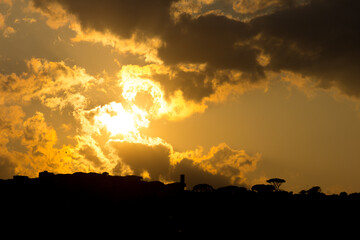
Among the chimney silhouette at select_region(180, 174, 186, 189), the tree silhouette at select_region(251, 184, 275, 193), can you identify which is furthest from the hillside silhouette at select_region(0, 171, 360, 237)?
the tree silhouette at select_region(251, 184, 275, 193)

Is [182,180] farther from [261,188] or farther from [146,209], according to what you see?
[261,188]

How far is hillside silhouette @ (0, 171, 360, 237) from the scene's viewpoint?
104 feet

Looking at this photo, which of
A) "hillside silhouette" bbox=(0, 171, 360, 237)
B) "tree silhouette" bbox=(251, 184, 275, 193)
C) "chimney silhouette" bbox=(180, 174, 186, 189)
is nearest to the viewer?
"hillside silhouette" bbox=(0, 171, 360, 237)

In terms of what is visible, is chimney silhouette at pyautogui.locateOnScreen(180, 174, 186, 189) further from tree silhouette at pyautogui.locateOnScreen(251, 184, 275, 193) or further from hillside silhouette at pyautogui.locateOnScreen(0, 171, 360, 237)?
tree silhouette at pyautogui.locateOnScreen(251, 184, 275, 193)

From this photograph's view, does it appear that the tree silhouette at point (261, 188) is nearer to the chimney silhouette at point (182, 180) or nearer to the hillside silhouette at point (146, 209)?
the hillside silhouette at point (146, 209)

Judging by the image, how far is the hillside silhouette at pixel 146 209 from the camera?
3162 centimetres

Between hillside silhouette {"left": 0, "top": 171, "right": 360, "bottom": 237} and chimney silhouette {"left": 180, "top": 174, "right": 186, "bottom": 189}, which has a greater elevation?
chimney silhouette {"left": 180, "top": 174, "right": 186, "bottom": 189}

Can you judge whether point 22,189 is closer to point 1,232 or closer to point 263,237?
point 1,232

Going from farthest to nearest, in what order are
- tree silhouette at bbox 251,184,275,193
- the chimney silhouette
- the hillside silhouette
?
1. tree silhouette at bbox 251,184,275,193
2. the chimney silhouette
3. the hillside silhouette

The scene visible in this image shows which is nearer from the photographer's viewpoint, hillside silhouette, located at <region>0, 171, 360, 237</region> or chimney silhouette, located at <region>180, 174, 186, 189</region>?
hillside silhouette, located at <region>0, 171, 360, 237</region>

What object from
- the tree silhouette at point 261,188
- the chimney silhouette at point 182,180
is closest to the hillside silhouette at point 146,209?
the chimney silhouette at point 182,180

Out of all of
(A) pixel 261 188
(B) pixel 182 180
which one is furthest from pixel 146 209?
(A) pixel 261 188

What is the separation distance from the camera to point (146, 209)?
36.0 metres

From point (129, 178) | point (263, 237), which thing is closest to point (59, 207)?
point (129, 178)
